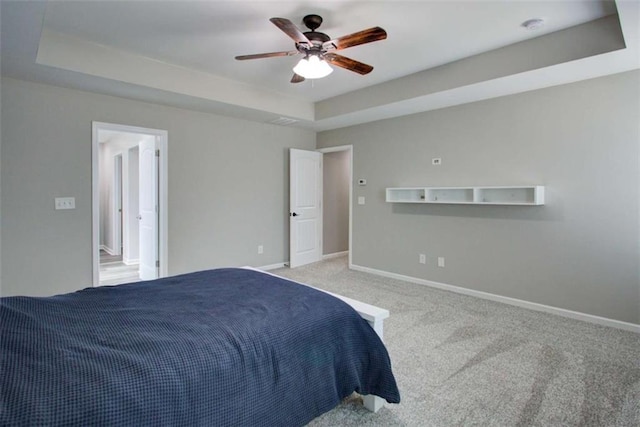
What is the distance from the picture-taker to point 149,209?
447 cm

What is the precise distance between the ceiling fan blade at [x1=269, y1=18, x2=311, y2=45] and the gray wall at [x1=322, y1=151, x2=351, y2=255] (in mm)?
3786

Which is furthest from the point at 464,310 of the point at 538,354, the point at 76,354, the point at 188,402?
the point at 76,354

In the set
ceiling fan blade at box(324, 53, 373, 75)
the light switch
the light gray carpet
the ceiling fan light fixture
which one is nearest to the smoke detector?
ceiling fan blade at box(324, 53, 373, 75)

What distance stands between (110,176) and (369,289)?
609 cm

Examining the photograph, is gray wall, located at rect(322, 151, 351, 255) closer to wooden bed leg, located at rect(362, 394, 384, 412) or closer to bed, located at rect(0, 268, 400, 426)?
bed, located at rect(0, 268, 400, 426)

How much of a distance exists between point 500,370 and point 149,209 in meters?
4.34

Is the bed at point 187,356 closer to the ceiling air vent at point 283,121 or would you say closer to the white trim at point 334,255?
the ceiling air vent at point 283,121

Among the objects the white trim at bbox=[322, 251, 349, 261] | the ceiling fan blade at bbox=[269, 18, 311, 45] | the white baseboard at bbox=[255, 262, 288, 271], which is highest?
the ceiling fan blade at bbox=[269, 18, 311, 45]

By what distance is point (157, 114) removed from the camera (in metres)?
4.18

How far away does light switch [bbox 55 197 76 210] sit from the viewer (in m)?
3.54

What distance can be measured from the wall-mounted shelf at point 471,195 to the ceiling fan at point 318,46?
2075mm

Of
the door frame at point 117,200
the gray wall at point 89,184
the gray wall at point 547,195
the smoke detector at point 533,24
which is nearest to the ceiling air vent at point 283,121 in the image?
the gray wall at point 89,184

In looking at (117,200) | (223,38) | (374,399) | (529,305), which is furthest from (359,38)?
(117,200)

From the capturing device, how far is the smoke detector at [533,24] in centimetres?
266
